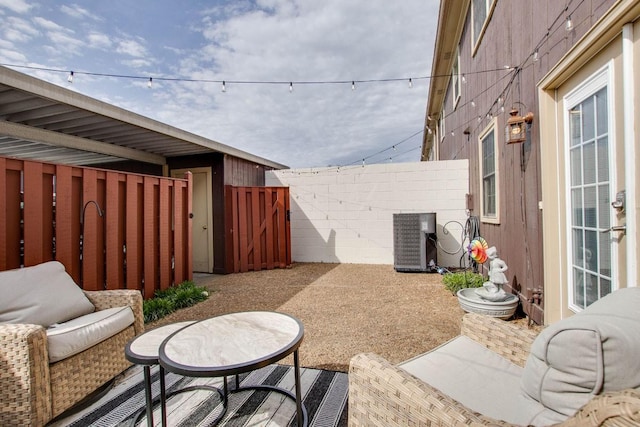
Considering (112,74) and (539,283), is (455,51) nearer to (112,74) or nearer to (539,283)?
(539,283)

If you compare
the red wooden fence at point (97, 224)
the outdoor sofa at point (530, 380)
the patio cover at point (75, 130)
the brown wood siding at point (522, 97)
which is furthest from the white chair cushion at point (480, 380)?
the patio cover at point (75, 130)

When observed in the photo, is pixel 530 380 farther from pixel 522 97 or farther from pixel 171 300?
pixel 171 300

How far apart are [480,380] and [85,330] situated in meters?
2.23

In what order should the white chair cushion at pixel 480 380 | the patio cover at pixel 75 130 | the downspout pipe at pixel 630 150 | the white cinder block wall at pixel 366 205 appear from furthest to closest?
the white cinder block wall at pixel 366 205, the patio cover at pixel 75 130, the downspout pipe at pixel 630 150, the white chair cushion at pixel 480 380

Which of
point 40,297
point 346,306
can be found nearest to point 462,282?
point 346,306

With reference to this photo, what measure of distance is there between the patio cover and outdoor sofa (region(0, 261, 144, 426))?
2.11m

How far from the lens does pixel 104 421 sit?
5.58 ft

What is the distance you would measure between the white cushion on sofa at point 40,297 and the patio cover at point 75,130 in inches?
78.5

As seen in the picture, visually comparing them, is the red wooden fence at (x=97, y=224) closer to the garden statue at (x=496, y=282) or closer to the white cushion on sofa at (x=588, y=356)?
the white cushion on sofa at (x=588, y=356)

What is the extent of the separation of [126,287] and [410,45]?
6.68 m

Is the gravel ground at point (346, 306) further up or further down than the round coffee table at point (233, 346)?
further down

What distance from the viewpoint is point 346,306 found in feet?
12.3

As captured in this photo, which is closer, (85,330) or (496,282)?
(85,330)

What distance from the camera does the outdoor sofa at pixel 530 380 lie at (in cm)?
75
